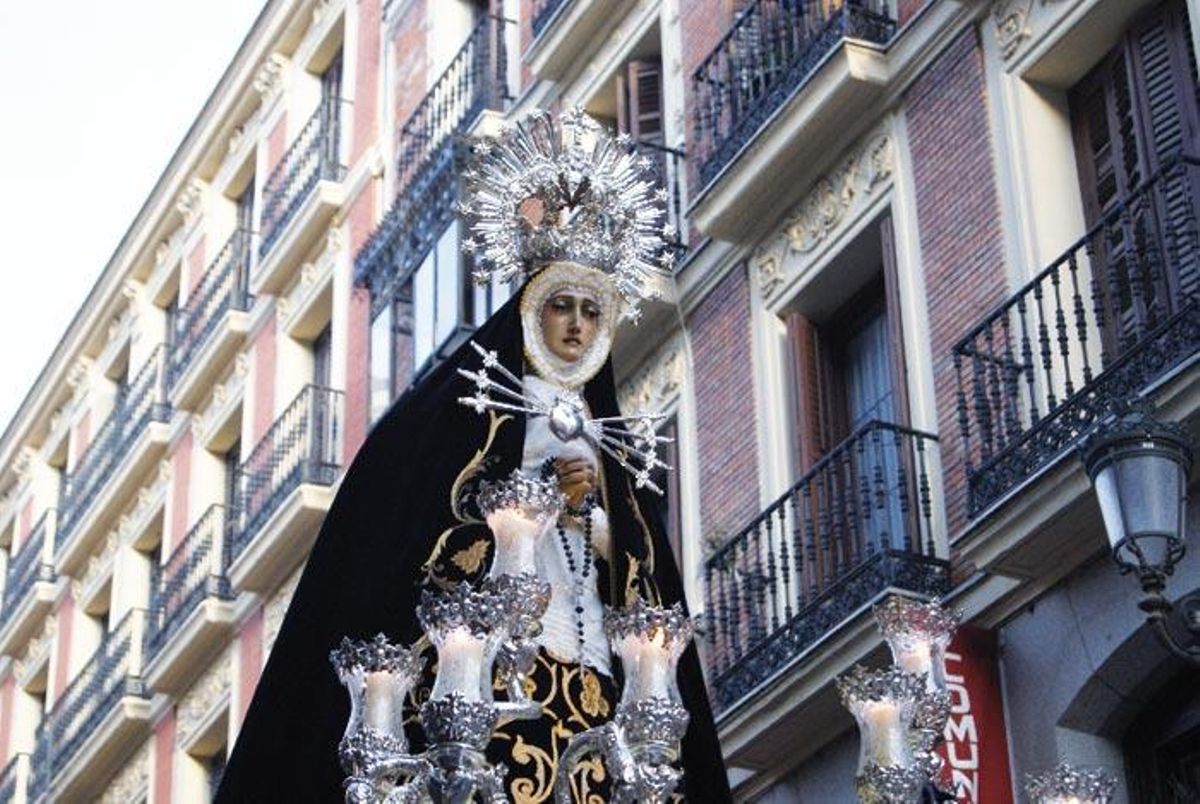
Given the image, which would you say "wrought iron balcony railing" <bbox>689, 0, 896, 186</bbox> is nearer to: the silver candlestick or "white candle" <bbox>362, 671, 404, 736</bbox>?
the silver candlestick

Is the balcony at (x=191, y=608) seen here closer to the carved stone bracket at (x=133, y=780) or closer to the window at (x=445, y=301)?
the carved stone bracket at (x=133, y=780)

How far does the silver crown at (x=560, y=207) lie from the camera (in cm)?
765

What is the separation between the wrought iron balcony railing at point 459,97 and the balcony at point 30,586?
8703 millimetres

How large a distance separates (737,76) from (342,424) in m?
6.60

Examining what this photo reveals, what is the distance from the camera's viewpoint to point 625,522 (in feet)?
24.6

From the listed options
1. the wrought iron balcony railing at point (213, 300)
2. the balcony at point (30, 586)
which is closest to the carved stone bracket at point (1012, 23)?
the wrought iron balcony railing at point (213, 300)

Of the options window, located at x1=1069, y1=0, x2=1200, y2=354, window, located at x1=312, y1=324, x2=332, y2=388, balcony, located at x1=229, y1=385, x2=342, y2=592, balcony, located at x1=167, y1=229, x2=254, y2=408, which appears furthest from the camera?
balcony, located at x1=167, y1=229, x2=254, y2=408

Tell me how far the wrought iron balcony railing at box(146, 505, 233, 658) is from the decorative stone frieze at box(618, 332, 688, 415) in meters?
6.50

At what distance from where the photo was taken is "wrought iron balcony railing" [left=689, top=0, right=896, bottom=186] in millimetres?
13367

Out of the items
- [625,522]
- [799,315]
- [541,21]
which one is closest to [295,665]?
[625,522]

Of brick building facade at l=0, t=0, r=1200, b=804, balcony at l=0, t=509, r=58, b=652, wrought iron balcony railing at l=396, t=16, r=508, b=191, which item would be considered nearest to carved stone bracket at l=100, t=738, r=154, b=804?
brick building facade at l=0, t=0, r=1200, b=804

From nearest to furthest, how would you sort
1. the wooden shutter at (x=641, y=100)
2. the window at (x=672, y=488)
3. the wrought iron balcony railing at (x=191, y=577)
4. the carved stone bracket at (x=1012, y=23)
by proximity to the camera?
the carved stone bracket at (x=1012, y=23) → the window at (x=672, y=488) → the wooden shutter at (x=641, y=100) → the wrought iron balcony railing at (x=191, y=577)

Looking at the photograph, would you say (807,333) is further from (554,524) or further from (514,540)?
(514,540)

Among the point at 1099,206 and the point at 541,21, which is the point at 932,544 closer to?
the point at 1099,206
